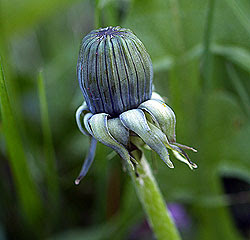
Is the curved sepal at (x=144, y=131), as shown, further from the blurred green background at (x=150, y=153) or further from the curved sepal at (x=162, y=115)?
the blurred green background at (x=150, y=153)

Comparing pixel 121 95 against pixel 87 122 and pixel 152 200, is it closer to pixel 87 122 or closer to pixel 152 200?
pixel 87 122

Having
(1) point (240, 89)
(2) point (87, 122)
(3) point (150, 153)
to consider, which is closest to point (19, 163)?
(3) point (150, 153)

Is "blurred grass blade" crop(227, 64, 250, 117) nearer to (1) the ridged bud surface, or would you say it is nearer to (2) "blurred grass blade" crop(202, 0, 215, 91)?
(2) "blurred grass blade" crop(202, 0, 215, 91)

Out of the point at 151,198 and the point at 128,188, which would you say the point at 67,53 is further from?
the point at 151,198

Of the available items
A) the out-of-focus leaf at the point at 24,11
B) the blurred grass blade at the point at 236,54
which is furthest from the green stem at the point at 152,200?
the out-of-focus leaf at the point at 24,11

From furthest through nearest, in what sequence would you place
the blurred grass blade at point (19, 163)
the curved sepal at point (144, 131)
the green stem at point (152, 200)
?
the blurred grass blade at point (19, 163) → the green stem at point (152, 200) → the curved sepal at point (144, 131)
